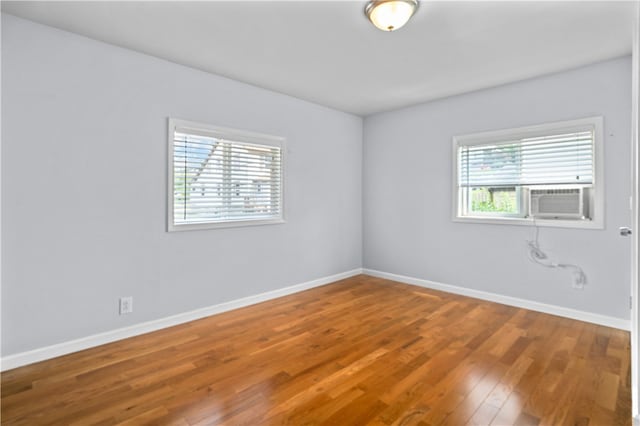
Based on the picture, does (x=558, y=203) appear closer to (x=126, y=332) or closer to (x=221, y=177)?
(x=221, y=177)

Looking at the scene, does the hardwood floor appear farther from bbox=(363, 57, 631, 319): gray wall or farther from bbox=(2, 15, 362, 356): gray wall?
bbox=(363, 57, 631, 319): gray wall

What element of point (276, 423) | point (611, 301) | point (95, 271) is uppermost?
point (95, 271)

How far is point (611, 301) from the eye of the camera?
302cm

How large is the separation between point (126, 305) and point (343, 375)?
77.0 inches

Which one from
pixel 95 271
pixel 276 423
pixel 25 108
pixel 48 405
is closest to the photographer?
pixel 276 423

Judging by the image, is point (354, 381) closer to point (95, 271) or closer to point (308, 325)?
point (308, 325)

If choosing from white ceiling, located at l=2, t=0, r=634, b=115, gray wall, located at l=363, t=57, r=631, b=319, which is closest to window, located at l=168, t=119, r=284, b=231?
white ceiling, located at l=2, t=0, r=634, b=115

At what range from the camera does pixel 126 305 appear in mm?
2797

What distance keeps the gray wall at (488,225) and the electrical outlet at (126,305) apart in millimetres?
3342

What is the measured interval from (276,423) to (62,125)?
261 cm

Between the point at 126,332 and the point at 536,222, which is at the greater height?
the point at 536,222

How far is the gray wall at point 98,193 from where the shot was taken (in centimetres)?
231

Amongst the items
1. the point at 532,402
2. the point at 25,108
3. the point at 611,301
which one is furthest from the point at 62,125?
the point at 611,301

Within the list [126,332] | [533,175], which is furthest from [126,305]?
[533,175]
